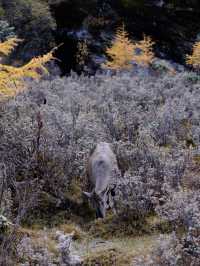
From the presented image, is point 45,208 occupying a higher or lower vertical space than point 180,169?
lower

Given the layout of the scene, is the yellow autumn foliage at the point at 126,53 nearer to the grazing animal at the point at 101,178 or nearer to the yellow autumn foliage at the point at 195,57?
the yellow autumn foliage at the point at 195,57

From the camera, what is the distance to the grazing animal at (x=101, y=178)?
7.28 meters

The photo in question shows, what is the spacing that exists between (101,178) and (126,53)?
73.3ft

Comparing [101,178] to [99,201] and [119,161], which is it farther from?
[119,161]

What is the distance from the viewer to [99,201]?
7.25 m

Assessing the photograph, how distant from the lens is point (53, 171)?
25.5 feet

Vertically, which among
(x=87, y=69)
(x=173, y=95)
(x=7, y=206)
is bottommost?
(x=87, y=69)

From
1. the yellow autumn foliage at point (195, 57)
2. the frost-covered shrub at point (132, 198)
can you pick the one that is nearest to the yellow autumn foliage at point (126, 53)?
the yellow autumn foliage at point (195, 57)

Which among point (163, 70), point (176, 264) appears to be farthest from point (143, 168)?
point (163, 70)

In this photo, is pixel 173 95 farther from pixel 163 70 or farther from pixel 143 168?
pixel 163 70

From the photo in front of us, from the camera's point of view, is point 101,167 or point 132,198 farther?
point 101,167

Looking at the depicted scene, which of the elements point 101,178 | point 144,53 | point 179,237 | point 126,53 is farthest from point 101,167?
point 144,53

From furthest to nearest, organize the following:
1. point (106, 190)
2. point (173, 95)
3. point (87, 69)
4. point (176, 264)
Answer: point (87, 69) → point (173, 95) → point (106, 190) → point (176, 264)

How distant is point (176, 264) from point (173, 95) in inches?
460
